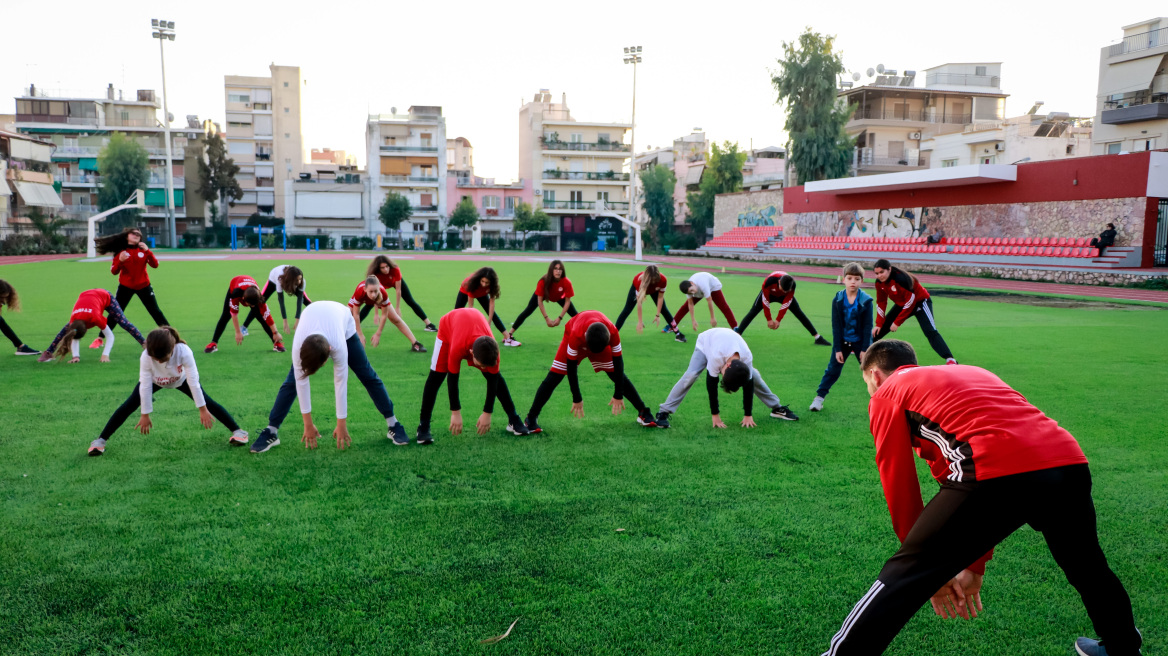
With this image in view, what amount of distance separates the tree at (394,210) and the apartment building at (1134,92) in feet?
167

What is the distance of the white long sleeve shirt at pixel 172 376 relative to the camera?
589 centimetres

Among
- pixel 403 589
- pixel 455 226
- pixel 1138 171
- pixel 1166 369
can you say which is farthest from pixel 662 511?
pixel 455 226

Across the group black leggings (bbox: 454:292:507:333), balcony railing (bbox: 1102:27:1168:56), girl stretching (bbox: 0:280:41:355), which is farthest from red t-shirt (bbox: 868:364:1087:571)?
balcony railing (bbox: 1102:27:1168:56)

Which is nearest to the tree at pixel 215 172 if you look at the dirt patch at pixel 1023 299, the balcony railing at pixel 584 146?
A: the balcony railing at pixel 584 146

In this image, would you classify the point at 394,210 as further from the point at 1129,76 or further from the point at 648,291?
the point at 648,291

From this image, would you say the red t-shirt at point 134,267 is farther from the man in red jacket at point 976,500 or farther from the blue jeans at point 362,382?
the man in red jacket at point 976,500

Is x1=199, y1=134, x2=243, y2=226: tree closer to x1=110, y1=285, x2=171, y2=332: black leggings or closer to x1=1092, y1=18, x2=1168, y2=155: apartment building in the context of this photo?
x1=110, y1=285, x2=171, y2=332: black leggings

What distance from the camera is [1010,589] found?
402 cm

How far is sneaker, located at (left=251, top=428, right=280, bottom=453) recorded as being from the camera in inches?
247

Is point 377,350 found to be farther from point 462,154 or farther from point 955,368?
point 462,154

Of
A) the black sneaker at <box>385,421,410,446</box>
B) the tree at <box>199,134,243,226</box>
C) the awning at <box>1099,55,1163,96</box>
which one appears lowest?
the black sneaker at <box>385,421,410,446</box>

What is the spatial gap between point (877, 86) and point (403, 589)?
62.3m

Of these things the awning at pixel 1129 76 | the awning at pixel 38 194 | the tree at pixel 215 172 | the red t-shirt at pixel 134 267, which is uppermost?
the awning at pixel 1129 76

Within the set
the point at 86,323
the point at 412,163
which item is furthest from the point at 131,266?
the point at 412,163
